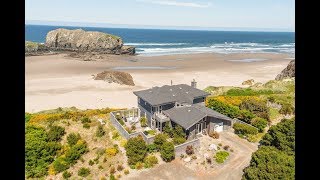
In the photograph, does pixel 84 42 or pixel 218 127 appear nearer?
pixel 218 127

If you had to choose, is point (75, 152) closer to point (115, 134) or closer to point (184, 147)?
point (115, 134)

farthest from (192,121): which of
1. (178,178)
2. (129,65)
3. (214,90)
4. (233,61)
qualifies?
A: (233,61)

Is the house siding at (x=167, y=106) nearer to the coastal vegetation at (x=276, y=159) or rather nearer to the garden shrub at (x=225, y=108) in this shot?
the garden shrub at (x=225, y=108)

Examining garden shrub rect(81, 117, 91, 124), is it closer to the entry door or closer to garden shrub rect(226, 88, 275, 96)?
the entry door


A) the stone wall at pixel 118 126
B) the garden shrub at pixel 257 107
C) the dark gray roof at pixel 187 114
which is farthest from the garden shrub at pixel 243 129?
the stone wall at pixel 118 126

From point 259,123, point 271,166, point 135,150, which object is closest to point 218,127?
point 259,123
